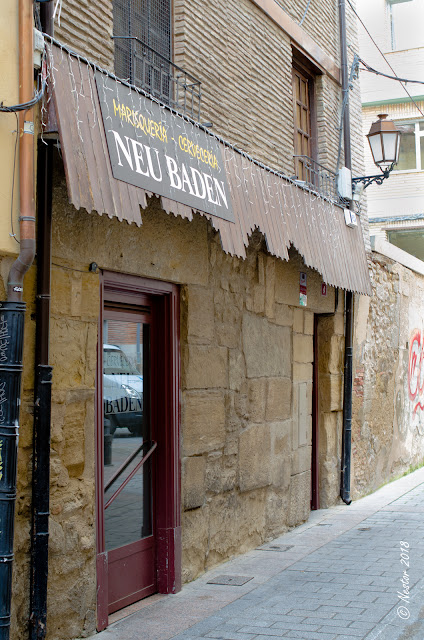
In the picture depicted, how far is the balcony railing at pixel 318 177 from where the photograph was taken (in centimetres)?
929

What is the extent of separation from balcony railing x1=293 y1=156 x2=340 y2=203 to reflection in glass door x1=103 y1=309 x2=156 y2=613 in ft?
13.1

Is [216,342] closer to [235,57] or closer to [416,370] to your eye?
[235,57]

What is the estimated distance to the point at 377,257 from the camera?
1097cm

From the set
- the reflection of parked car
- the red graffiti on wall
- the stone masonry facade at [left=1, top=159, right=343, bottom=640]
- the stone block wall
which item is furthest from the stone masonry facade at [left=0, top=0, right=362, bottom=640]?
the red graffiti on wall

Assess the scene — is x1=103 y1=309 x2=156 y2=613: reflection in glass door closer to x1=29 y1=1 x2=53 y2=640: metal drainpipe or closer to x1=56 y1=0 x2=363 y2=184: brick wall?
x1=29 y1=1 x2=53 y2=640: metal drainpipe

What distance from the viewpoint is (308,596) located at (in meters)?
5.59

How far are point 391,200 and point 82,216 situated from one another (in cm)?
1578

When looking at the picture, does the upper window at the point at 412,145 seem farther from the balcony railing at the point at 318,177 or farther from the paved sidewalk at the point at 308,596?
the paved sidewalk at the point at 308,596

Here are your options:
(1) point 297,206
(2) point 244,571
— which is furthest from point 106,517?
(1) point 297,206

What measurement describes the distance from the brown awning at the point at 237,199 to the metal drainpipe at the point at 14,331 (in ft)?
0.56

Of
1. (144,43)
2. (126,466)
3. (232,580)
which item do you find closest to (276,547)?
(232,580)

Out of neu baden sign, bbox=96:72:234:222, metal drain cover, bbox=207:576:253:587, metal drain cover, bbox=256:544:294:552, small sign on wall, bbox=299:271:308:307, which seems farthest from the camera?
small sign on wall, bbox=299:271:308:307

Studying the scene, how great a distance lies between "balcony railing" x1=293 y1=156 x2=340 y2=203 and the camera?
9.29 metres

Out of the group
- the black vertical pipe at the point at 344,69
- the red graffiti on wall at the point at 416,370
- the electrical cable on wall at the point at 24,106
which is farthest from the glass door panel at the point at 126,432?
the red graffiti on wall at the point at 416,370
